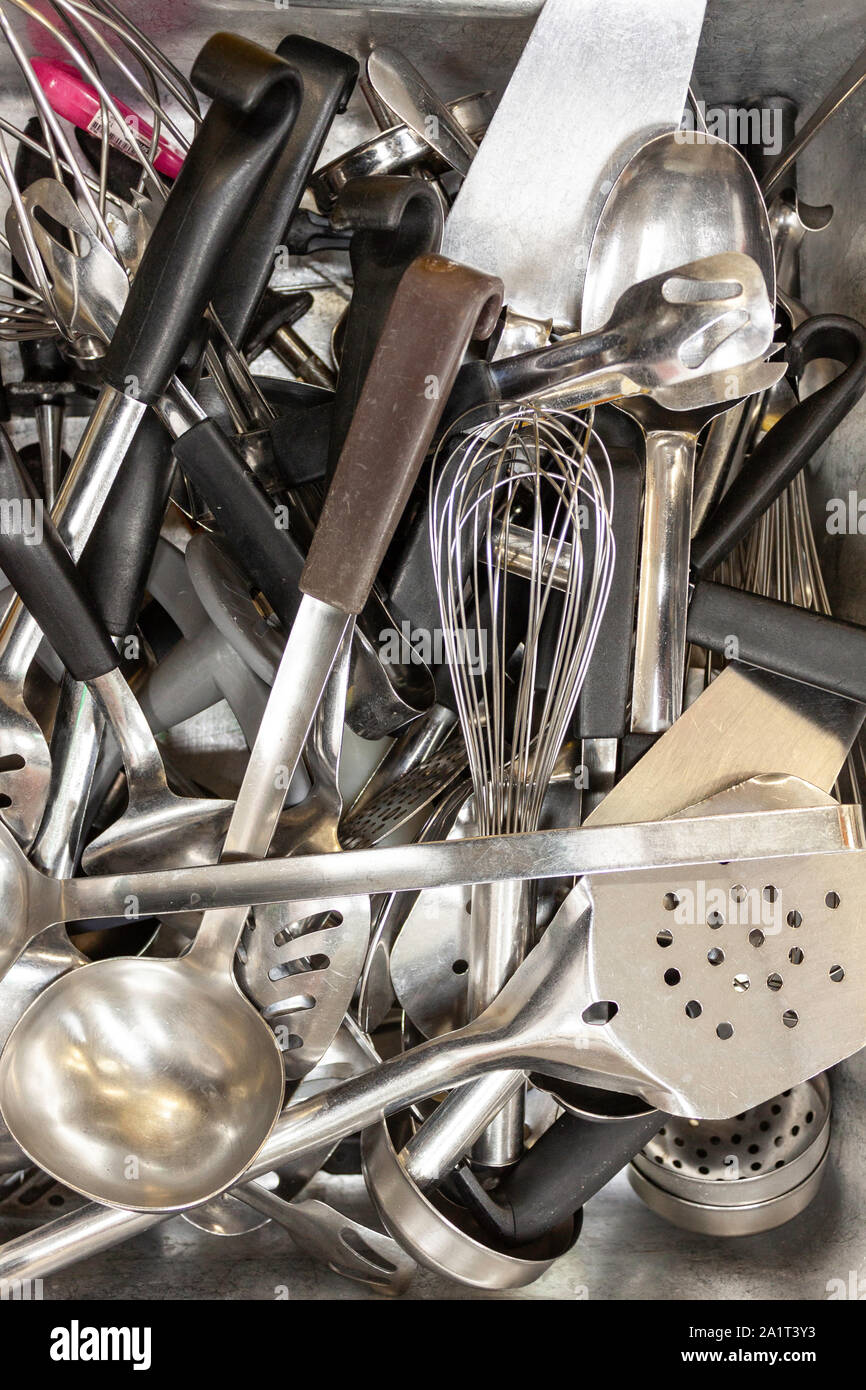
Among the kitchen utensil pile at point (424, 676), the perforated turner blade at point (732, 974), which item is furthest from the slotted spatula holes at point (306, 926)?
the perforated turner blade at point (732, 974)

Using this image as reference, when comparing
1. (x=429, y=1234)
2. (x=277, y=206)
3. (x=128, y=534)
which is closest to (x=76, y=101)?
(x=277, y=206)

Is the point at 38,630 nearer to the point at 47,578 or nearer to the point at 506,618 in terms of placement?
the point at 47,578

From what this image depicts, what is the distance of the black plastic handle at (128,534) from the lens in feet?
1.68

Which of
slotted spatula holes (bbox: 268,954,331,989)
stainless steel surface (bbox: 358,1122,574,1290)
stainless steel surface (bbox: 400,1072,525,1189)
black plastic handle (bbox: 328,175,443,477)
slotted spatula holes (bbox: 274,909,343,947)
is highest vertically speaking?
black plastic handle (bbox: 328,175,443,477)

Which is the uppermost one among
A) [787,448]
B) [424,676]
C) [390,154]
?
[390,154]

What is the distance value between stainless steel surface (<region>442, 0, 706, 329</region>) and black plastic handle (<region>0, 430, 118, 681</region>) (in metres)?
0.24

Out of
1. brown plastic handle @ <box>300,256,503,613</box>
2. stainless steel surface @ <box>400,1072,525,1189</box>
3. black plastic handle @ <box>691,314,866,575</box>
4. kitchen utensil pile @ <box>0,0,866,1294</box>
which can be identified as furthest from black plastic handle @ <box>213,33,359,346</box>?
stainless steel surface @ <box>400,1072,525,1189</box>

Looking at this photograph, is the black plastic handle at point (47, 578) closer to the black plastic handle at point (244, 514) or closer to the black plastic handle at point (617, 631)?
the black plastic handle at point (244, 514)

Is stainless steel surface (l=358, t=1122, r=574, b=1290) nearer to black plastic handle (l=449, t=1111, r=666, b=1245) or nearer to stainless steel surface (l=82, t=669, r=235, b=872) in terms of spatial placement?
black plastic handle (l=449, t=1111, r=666, b=1245)

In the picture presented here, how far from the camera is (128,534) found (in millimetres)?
512

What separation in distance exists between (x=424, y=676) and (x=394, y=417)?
0.16 meters

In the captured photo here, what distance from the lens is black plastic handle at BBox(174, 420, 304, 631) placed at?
1.58 ft

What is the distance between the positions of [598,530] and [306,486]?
14cm
